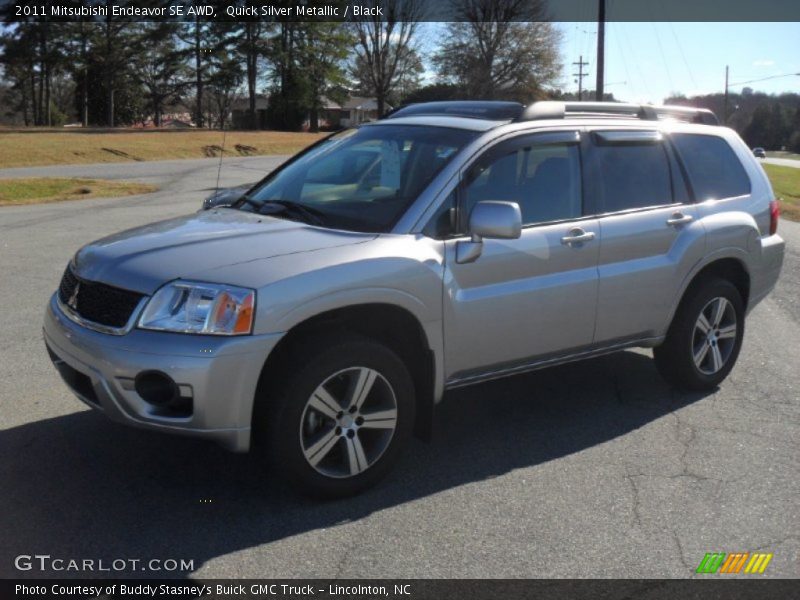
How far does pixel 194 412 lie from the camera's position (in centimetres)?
388

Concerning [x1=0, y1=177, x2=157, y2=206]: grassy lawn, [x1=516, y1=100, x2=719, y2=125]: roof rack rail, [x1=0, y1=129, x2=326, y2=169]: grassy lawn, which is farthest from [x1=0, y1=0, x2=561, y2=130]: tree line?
[x1=516, y1=100, x2=719, y2=125]: roof rack rail

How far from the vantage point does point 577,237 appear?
5.20 meters

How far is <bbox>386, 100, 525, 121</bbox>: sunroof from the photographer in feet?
17.6

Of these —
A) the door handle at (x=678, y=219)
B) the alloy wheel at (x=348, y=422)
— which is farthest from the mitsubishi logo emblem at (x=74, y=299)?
the door handle at (x=678, y=219)

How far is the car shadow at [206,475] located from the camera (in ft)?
12.7

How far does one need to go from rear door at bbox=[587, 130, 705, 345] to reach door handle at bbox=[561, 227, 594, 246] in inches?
4.9

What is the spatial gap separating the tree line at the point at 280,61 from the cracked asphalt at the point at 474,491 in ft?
165

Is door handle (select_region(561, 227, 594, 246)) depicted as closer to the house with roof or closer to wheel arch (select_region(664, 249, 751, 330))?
wheel arch (select_region(664, 249, 751, 330))

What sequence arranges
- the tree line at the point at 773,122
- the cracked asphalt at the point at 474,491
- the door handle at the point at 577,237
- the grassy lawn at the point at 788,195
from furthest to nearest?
the tree line at the point at 773,122, the grassy lawn at the point at 788,195, the door handle at the point at 577,237, the cracked asphalt at the point at 474,491

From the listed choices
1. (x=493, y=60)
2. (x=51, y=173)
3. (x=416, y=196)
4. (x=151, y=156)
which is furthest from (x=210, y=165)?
(x=416, y=196)

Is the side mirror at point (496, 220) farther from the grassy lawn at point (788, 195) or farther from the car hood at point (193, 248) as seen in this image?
the grassy lawn at point (788, 195)

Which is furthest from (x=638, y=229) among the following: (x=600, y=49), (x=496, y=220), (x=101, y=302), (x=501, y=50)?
(x=501, y=50)

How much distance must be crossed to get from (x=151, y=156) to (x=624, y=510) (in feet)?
122

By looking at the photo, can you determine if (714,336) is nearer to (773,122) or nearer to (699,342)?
(699,342)
